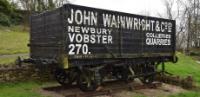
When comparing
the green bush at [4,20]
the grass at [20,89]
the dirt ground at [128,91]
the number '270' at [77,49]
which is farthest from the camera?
the green bush at [4,20]

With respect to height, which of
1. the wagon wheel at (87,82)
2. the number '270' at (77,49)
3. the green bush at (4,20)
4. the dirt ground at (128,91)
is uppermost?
the green bush at (4,20)

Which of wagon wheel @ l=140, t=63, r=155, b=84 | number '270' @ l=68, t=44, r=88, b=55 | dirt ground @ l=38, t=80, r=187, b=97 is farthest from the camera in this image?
wagon wheel @ l=140, t=63, r=155, b=84

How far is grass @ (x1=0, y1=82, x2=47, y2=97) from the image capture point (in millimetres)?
12622

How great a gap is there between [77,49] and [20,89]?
3006mm

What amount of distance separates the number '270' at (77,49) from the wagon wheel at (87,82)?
103cm

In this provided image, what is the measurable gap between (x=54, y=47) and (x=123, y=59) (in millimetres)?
3381

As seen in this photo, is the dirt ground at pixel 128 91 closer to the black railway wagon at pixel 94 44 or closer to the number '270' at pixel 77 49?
the black railway wagon at pixel 94 44

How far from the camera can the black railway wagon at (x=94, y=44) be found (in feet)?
39.9

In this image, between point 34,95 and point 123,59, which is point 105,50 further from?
point 34,95

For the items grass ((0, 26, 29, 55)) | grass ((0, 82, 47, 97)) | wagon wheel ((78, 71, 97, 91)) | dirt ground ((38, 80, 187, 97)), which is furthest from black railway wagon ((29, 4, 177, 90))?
grass ((0, 26, 29, 55))

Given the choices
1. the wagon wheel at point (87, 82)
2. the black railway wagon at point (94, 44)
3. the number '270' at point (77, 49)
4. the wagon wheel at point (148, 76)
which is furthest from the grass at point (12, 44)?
the number '270' at point (77, 49)

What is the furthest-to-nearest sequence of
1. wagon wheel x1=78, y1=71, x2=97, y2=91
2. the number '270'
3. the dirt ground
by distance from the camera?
1. wagon wheel x1=78, y1=71, x2=97, y2=91
2. the dirt ground
3. the number '270'

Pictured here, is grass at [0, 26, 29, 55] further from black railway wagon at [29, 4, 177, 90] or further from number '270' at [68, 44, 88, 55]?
number '270' at [68, 44, 88, 55]

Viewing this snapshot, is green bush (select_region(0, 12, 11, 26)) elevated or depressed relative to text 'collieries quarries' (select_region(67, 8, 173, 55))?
elevated
